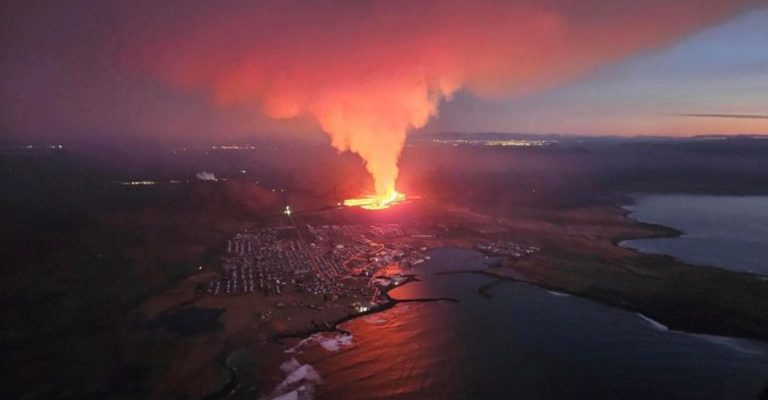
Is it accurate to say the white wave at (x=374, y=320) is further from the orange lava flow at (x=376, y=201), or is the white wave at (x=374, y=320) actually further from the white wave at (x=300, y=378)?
the orange lava flow at (x=376, y=201)

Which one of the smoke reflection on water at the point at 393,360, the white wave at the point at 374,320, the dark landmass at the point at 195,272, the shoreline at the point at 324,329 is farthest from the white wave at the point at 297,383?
the white wave at the point at 374,320

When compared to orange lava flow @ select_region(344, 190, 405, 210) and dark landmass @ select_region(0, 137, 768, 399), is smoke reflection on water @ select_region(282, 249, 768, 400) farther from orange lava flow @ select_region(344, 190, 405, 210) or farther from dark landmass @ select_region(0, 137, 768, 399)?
orange lava flow @ select_region(344, 190, 405, 210)

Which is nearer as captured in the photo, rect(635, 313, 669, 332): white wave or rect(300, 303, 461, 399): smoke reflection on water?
rect(300, 303, 461, 399): smoke reflection on water

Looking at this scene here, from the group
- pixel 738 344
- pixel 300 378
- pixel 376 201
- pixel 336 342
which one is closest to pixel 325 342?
pixel 336 342

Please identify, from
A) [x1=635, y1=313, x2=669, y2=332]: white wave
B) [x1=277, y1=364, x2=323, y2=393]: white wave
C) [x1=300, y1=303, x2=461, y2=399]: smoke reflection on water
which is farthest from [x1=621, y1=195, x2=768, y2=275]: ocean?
[x1=277, y1=364, x2=323, y2=393]: white wave

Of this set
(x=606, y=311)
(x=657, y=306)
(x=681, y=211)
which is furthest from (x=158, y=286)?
(x=681, y=211)

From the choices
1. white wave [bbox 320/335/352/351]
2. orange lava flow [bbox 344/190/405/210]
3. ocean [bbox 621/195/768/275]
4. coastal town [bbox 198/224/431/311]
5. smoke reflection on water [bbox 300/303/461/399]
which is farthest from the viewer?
orange lava flow [bbox 344/190/405/210]

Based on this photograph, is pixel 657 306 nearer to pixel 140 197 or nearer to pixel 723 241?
pixel 723 241

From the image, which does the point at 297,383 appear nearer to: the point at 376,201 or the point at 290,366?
the point at 290,366
